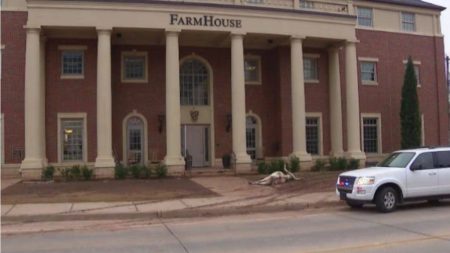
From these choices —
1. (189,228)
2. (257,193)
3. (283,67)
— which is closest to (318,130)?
(283,67)

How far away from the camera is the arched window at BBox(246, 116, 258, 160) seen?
104ft

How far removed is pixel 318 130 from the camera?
32.2 meters

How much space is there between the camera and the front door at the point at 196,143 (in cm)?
3095

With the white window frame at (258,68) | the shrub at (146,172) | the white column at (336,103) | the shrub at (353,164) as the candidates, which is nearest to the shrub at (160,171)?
the shrub at (146,172)

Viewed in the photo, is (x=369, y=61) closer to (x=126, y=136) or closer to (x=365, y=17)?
(x=365, y=17)

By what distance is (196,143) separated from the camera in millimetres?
31047

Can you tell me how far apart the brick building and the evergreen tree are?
4.80 feet

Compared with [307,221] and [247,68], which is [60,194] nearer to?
[307,221]

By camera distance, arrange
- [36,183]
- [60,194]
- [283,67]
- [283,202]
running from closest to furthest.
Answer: [283,202]
[60,194]
[36,183]
[283,67]

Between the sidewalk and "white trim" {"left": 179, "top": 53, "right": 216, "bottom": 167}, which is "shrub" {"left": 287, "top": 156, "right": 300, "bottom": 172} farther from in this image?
the sidewalk

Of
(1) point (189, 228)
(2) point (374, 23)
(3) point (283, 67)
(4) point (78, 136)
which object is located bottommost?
(1) point (189, 228)

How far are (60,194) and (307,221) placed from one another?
32.3ft

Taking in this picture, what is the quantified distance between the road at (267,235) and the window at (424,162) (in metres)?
1.27

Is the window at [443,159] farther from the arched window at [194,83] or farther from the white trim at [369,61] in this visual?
the white trim at [369,61]
